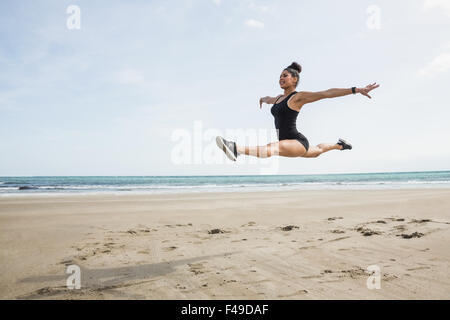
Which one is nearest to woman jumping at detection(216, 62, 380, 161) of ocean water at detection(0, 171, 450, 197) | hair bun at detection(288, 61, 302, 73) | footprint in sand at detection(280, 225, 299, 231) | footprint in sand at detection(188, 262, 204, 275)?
hair bun at detection(288, 61, 302, 73)

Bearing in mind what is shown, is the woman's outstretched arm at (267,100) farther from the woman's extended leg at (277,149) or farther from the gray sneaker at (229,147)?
the gray sneaker at (229,147)

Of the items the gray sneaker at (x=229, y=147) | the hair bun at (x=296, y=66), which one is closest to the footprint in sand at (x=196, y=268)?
the gray sneaker at (x=229, y=147)

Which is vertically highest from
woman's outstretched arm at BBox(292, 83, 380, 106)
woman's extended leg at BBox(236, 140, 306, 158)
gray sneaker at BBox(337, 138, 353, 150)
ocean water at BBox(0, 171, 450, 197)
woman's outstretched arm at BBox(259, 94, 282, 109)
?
woman's outstretched arm at BBox(259, 94, 282, 109)

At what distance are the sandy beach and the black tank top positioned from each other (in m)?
1.88

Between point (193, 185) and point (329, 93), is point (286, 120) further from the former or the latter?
point (193, 185)

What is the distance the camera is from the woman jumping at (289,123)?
4.43 meters

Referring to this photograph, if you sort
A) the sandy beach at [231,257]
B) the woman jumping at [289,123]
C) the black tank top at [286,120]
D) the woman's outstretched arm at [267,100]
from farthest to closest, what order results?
1. the woman's outstretched arm at [267,100]
2. the black tank top at [286,120]
3. the woman jumping at [289,123]
4. the sandy beach at [231,257]

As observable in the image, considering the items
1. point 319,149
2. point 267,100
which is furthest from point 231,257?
point 267,100

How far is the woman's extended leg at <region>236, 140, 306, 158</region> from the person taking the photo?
4.49 meters

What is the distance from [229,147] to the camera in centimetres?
432

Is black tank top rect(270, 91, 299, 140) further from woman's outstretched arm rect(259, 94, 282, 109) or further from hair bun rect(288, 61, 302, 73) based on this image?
woman's outstretched arm rect(259, 94, 282, 109)

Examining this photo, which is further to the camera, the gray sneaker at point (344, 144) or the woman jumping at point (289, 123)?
the gray sneaker at point (344, 144)
